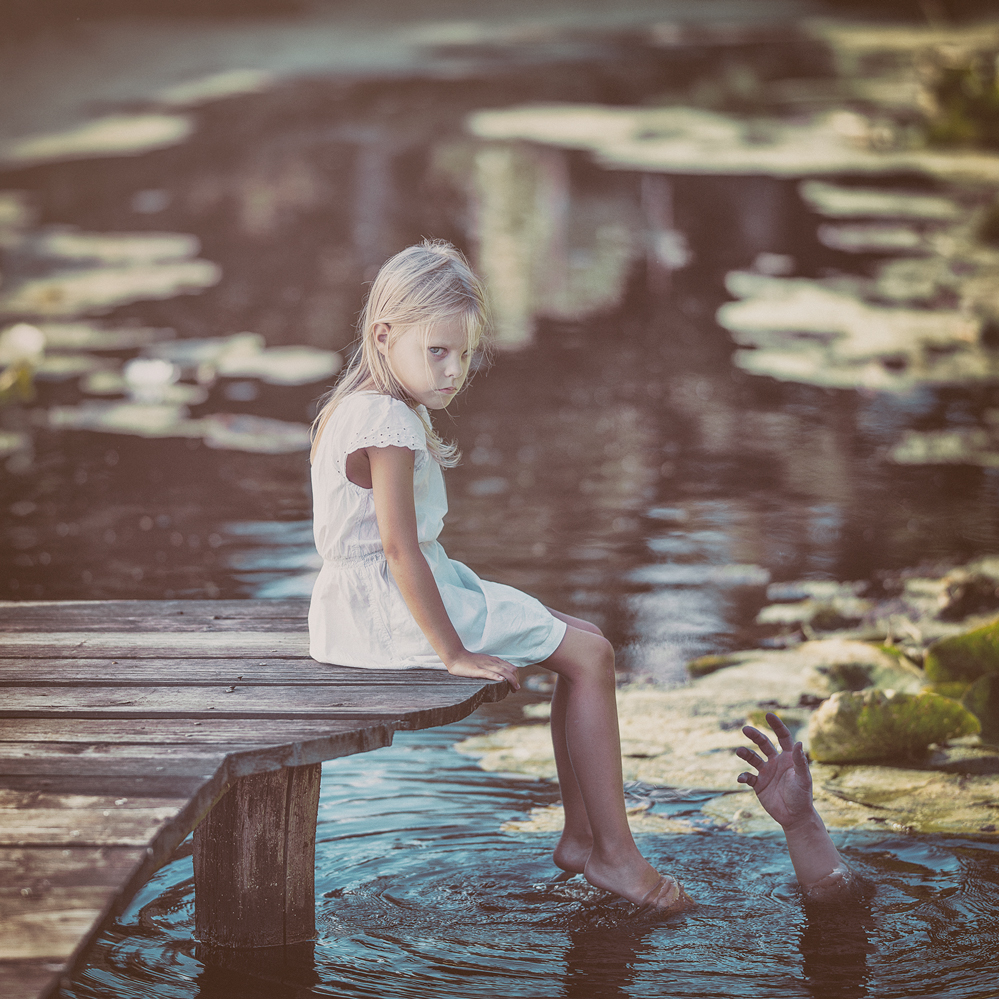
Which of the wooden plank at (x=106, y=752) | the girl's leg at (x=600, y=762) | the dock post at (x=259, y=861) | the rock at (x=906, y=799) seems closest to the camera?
the wooden plank at (x=106, y=752)

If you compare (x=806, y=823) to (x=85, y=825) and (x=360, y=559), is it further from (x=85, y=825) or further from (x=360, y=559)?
(x=85, y=825)

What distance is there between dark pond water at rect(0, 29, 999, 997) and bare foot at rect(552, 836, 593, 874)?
4 cm

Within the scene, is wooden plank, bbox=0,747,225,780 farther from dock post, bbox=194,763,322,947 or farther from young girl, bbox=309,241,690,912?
young girl, bbox=309,241,690,912

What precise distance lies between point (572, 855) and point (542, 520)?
219cm

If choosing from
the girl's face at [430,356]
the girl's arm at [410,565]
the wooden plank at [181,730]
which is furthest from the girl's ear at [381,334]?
the wooden plank at [181,730]

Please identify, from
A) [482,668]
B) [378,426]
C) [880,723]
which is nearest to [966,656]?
[880,723]

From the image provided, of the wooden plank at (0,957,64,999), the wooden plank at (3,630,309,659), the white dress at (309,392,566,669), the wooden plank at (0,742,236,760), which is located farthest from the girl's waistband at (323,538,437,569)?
the wooden plank at (0,957,64,999)

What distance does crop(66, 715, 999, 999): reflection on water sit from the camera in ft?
6.79

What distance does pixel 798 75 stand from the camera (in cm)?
1388

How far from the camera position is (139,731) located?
193cm

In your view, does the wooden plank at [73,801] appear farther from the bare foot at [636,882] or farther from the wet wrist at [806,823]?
the wet wrist at [806,823]

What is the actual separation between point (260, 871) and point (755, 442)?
11.7 ft

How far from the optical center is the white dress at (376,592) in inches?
86.8

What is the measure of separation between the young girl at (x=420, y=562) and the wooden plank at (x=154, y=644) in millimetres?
80
